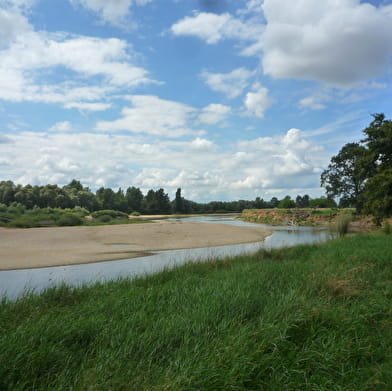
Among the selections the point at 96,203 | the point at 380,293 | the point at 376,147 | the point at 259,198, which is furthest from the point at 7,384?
the point at 259,198

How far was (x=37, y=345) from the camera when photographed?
3.61 metres

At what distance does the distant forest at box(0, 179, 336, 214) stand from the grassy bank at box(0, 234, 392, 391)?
4109cm

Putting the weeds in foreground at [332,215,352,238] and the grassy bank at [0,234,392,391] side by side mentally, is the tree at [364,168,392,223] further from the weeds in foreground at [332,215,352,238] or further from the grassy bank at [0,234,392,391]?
the grassy bank at [0,234,392,391]

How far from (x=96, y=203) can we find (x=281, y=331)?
73.0m

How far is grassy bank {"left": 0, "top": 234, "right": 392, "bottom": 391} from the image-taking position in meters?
3.18

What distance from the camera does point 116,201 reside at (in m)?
84.6

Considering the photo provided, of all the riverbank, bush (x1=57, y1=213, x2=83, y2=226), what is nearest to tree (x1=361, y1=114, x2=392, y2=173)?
the riverbank

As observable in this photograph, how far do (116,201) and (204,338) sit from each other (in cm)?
8383

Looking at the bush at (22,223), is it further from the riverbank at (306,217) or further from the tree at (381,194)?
the riverbank at (306,217)

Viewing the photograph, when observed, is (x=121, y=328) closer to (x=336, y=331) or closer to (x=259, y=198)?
(x=336, y=331)

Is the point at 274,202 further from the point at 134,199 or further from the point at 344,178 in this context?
the point at 344,178

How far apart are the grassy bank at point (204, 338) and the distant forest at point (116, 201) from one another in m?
41.1

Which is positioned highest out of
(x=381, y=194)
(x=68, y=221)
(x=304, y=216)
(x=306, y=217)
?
(x=381, y=194)

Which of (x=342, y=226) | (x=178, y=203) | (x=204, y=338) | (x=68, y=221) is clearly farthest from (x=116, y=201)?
(x=204, y=338)
